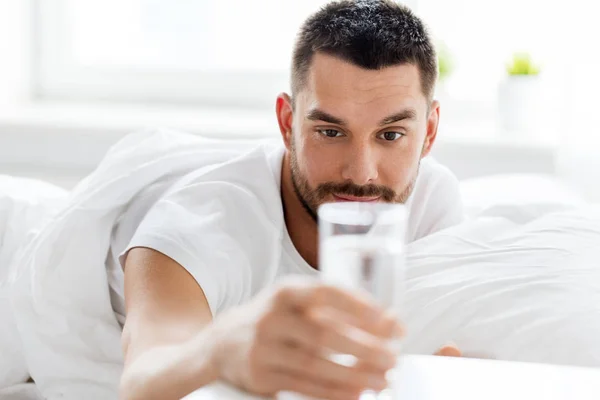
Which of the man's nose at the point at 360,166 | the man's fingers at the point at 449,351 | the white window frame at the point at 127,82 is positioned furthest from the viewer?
the white window frame at the point at 127,82

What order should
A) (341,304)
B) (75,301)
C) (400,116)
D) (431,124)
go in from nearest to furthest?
(341,304) → (400,116) → (75,301) → (431,124)

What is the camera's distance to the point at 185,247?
4.49ft

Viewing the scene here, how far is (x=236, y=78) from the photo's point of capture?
3025 mm

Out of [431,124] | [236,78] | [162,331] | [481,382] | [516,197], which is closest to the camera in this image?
[481,382]

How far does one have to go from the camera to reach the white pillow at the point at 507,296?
1.34 metres

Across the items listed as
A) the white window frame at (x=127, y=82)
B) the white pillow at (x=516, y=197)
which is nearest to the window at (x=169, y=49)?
the white window frame at (x=127, y=82)

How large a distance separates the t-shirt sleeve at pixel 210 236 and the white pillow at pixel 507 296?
0.25m

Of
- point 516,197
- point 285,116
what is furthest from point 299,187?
point 516,197

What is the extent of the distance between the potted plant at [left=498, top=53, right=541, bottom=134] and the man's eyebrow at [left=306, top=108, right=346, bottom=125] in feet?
4.03

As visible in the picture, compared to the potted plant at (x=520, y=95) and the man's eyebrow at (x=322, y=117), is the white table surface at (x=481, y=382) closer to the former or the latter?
the man's eyebrow at (x=322, y=117)

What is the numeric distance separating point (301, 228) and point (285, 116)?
0.20 m

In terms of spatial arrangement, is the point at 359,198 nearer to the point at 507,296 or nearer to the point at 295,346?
the point at 507,296

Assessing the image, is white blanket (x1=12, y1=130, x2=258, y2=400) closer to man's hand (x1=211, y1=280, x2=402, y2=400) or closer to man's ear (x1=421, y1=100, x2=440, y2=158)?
man's ear (x1=421, y1=100, x2=440, y2=158)

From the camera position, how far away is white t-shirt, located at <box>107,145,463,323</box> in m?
1.38
